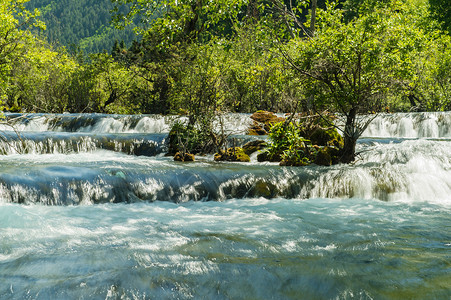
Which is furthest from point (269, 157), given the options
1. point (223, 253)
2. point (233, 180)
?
point (223, 253)

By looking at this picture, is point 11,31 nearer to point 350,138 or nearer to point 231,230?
point 350,138

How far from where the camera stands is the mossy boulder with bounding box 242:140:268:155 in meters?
13.5

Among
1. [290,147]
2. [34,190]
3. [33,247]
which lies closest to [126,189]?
[34,190]

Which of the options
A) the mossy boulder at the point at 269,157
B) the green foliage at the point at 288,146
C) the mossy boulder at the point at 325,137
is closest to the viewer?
the green foliage at the point at 288,146

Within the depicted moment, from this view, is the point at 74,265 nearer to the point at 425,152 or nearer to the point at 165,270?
the point at 165,270

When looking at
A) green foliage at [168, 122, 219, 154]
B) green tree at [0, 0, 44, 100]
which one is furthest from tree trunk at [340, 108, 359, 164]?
green tree at [0, 0, 44, 100]

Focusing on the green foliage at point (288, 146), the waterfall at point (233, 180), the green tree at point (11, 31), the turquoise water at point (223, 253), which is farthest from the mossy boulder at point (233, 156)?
the green tree at point (11, 31)

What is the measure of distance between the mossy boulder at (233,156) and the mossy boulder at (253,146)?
2.10 feet

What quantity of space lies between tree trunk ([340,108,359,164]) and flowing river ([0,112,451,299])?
1.32 feet

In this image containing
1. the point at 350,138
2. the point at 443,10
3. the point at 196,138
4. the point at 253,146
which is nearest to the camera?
the point at 350,138

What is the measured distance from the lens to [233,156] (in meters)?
12.7

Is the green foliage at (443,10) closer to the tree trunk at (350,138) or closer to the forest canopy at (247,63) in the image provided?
the forest canopy at (247,63)

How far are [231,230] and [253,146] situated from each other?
7.99 meters

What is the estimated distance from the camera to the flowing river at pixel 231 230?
3.62 metres
